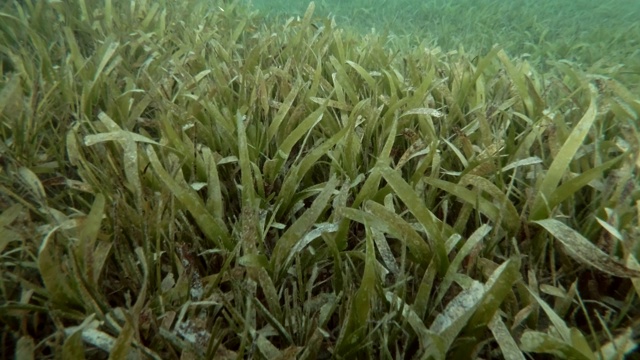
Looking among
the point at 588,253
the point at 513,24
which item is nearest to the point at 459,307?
the point at 588,253

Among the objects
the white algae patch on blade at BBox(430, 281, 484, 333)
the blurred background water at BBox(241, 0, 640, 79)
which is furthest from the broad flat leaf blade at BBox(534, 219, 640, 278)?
the blurred background water at BBox(241, 0, 640, 79)

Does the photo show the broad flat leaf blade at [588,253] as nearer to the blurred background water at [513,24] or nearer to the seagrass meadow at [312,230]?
the seagrass meadow at [312,230]

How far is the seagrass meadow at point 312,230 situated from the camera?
0.69 metres

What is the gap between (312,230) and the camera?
866 millimetres

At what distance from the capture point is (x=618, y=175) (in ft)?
3.21

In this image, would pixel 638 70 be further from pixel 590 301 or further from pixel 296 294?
pixel 296 294

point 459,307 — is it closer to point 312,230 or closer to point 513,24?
point 312,230

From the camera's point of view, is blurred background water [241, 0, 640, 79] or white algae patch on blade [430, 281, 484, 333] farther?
blurred background water [241, 0, 640, 79]

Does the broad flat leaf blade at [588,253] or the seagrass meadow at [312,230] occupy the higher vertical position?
the broad flat leaf blade at [588,253]

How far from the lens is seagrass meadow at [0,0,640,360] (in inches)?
27.3

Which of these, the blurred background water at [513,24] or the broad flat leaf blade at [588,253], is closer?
the broad flat leaf blade at [588,253]

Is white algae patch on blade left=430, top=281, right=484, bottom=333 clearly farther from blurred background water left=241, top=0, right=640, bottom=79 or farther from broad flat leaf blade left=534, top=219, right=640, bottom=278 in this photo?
blurred background water left=241, top=0, right=640, bottom=79

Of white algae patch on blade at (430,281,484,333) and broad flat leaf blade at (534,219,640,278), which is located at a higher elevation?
broad flat leaf blade at (534,219,640,278)

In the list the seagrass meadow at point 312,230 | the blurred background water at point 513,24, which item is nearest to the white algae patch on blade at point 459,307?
the seagrass meadow at point 312,230
